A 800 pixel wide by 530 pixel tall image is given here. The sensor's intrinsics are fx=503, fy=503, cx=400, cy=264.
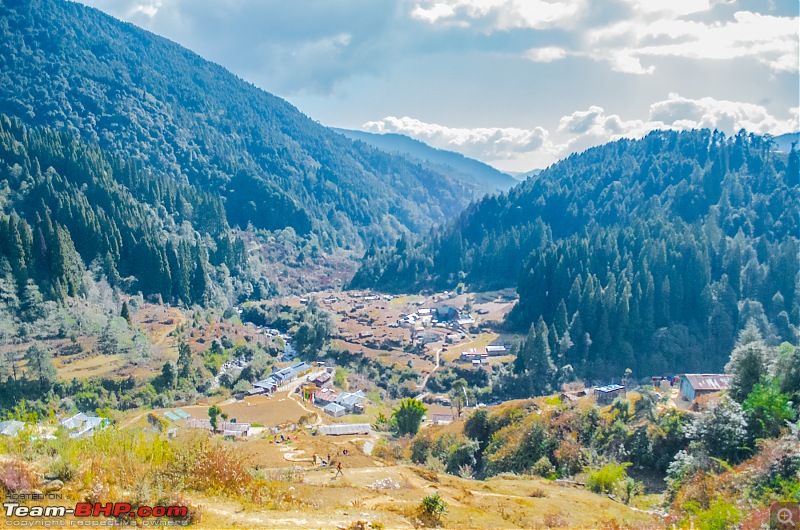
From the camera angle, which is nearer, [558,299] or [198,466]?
[198,466]

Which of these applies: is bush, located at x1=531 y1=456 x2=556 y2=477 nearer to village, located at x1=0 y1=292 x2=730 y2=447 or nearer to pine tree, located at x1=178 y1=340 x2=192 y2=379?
village, located at x1=0 y1=292 x2=730 y2=447

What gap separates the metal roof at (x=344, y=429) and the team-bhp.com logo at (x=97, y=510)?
24717 mm

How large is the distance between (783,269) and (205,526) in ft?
269

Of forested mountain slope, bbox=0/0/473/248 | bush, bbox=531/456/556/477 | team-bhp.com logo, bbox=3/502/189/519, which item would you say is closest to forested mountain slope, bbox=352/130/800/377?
bush, bbox=531/456/556/477

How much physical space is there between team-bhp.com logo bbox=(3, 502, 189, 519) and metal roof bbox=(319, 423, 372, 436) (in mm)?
24717

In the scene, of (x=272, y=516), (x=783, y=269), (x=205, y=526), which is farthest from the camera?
(x=783, y=269)

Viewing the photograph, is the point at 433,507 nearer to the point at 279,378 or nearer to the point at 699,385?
the point at 699,385

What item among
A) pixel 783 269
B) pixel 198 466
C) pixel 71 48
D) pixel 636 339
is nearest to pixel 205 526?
pixel 198 466

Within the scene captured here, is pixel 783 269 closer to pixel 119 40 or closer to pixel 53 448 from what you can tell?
pixel 53 448

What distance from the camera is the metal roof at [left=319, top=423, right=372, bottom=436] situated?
105 feet

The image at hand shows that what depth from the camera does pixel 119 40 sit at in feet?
623

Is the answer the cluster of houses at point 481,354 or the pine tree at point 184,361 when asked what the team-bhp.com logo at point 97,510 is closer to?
the pine tree at point 184,361

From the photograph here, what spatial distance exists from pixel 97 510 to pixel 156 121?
558 feet

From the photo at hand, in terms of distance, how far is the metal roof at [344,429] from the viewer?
31984mm
